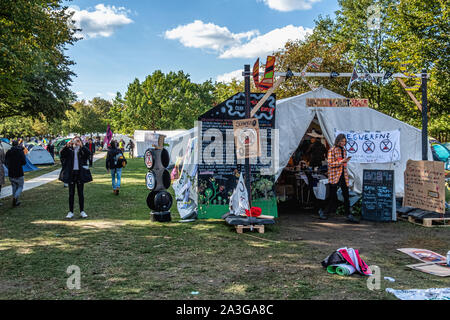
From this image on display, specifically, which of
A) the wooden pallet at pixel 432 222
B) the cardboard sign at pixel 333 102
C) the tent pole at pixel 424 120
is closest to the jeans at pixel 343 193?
the wooden pallet at pixel 432 222

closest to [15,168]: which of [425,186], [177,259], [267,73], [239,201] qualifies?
[239,201]

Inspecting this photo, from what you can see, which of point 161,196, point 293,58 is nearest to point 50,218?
point 161,196

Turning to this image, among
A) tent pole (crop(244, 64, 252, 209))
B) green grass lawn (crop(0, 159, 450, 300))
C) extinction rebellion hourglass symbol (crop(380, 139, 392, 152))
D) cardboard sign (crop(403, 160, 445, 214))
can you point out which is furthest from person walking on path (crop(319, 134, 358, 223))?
tent pole (crop(244, 64, 252, 209))

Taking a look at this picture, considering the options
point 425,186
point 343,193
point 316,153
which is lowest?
point 343,193

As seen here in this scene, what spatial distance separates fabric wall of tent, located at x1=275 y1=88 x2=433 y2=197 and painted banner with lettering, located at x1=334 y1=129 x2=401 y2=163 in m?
0.13

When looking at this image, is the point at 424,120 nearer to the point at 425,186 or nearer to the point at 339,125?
the point at 425,186

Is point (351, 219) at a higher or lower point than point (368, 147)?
lower

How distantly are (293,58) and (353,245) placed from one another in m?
16.9

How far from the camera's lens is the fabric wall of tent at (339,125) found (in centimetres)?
868

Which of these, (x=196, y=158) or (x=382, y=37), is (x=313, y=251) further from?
(x=382, y=37)

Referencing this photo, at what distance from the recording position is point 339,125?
9109 millimetres

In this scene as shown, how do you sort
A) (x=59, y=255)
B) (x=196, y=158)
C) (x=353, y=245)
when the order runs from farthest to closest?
(x=196, y=158), (x=353, y=245), (x=59, y=255)

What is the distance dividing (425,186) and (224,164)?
458 centimetres

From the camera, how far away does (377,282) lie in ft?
14.3
